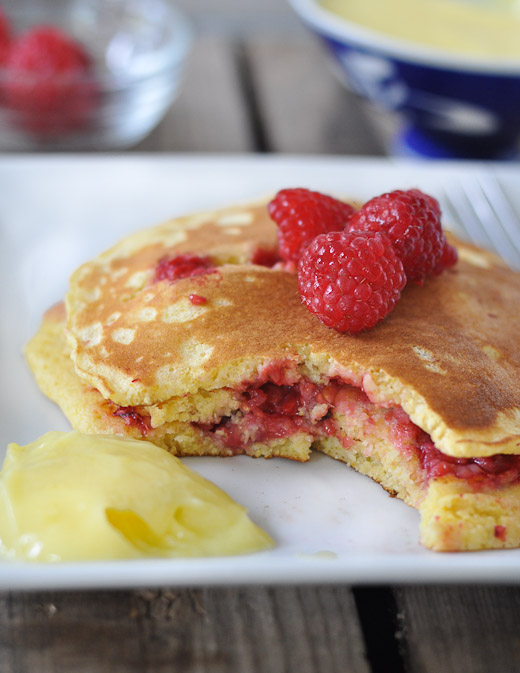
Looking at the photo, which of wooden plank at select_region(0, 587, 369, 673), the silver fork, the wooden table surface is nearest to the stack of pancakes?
the wooden table surface

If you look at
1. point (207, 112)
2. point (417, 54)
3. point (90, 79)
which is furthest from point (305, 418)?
point (207, 112)

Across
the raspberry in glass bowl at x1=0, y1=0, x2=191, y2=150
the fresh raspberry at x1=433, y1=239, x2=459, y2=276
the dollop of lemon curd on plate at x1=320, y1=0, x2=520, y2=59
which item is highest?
the raspberry in glass bowl at x1=0, y1=0, x2=191, y2=150

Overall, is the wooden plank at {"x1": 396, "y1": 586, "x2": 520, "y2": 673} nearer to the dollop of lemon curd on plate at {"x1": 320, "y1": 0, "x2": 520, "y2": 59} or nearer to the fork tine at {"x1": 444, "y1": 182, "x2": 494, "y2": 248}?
the fork tine at {"x1": 444, "y1": 182, "x2": 494, "y2": 248}

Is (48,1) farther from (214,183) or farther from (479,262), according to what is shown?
(479,262)

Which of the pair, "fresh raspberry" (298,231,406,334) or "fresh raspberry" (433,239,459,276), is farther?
"fresh raspberry" (433,239,459,276)

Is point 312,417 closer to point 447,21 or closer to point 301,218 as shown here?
point 301,218

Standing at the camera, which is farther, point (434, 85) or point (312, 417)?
point (434, 85)
